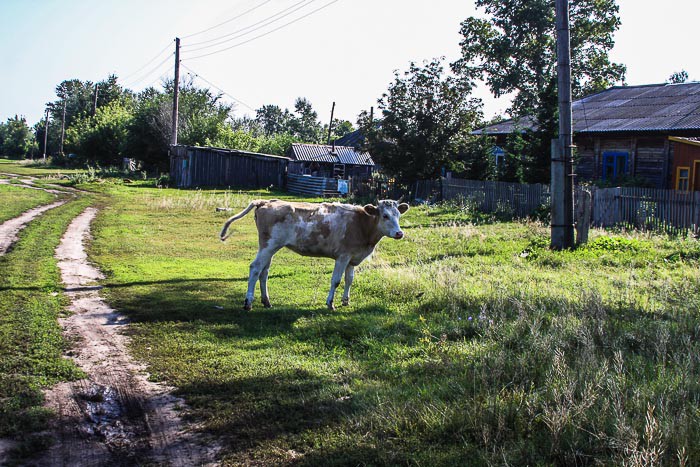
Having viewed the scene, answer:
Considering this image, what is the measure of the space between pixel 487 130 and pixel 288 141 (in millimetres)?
37919

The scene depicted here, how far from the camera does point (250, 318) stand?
8711 mm

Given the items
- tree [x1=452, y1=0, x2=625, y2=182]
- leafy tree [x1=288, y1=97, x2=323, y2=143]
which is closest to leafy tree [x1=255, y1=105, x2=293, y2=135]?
leafy tree [x1=288, y1=97, x2=323, y2=143]

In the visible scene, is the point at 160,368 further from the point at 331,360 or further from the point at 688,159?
the point at 688,159

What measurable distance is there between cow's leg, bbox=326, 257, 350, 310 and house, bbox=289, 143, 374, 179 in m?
39.4

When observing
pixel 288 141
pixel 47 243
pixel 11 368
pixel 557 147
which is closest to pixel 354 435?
pixel 11 368

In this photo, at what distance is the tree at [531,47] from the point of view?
148ft

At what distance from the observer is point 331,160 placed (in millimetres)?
52000

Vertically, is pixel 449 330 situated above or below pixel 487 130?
below

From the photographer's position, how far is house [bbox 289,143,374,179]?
50750 mm

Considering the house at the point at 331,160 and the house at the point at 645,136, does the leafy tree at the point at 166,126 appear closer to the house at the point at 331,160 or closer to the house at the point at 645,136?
the house at the point at 331,160

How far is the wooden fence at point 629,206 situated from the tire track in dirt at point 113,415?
13.0 m

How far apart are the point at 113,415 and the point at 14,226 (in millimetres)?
15180

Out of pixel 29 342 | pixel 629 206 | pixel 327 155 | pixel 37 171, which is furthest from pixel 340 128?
pixel 29 342

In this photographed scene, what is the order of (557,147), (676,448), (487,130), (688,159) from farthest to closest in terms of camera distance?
(487,130) < (688,159) < (557,147) < (676,448)
